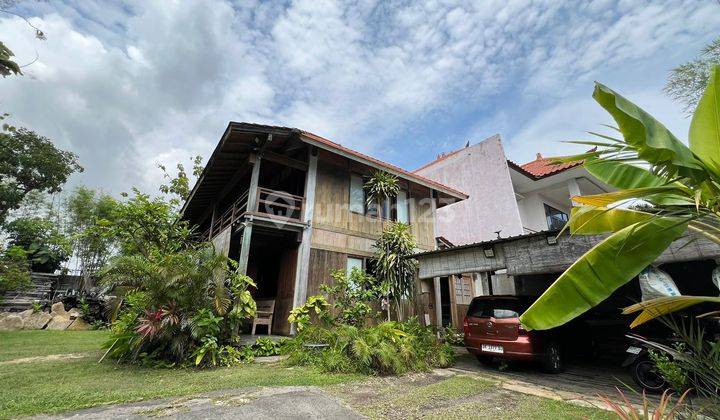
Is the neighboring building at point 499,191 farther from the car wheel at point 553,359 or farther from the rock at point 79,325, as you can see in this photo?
the rock at point 79,325

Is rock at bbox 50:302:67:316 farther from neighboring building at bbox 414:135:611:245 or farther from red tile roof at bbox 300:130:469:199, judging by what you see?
neighboring building at bbox 414:135:611:245

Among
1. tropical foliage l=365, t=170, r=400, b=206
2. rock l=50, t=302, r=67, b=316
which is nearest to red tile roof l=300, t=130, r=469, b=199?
tropical foliage l=365, t=170, r=400, b=206

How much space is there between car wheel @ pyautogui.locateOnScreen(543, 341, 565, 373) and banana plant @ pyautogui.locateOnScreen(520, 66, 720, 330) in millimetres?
5253

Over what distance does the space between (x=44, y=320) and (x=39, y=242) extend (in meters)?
14.2

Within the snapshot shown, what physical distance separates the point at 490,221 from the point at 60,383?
49.2 ft

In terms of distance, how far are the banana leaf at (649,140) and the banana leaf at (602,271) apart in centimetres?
→ 47

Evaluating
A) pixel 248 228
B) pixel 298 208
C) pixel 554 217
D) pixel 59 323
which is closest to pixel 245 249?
pixel 248 228

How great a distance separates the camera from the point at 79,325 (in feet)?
51.5

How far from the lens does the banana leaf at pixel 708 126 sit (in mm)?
2697

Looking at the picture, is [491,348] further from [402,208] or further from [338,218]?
[402,208]

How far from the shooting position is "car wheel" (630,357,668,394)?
6.00 metres

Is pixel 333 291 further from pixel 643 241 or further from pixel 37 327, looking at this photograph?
pixel 37 327

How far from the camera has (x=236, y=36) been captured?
8781mm

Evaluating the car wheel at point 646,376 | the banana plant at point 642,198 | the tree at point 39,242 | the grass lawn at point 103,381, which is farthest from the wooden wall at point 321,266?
the tree at point 39,242
